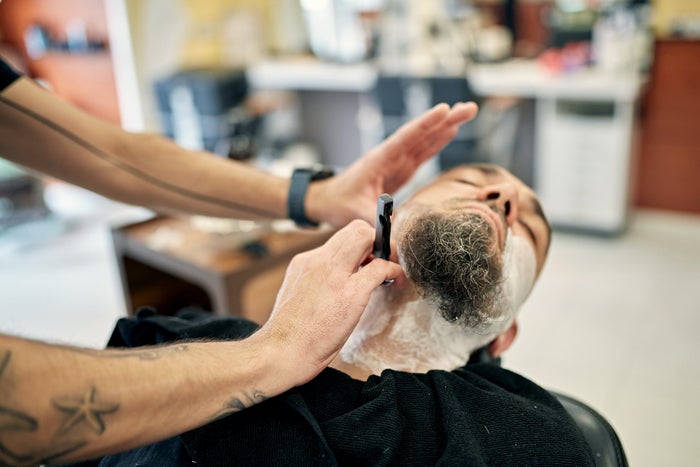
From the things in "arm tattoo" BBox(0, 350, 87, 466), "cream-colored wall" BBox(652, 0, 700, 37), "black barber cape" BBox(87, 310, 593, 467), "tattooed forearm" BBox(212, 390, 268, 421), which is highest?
"cream-colored wall" BBox(652, 0, 700, 37)

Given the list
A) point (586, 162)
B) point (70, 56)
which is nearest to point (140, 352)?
point (586, 162)

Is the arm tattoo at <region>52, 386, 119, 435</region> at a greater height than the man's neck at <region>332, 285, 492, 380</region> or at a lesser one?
greater

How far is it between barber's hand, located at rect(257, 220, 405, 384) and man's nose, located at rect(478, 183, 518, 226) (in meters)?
0.32

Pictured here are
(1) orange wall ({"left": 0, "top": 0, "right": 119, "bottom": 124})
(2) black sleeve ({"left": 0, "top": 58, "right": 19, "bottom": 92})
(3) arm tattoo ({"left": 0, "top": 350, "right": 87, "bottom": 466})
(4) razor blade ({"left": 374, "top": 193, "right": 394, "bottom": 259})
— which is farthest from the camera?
(1) orange wall ({"left": 0, "top": 0, "right": 119, "bottom": 124})

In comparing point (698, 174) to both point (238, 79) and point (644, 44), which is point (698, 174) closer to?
point (644, 44)

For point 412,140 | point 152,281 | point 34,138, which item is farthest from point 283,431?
point 152,281

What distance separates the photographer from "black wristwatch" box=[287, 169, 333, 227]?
132 centimetres

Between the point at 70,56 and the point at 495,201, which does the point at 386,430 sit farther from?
the point at 70,56

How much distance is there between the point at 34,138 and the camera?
1.21 m

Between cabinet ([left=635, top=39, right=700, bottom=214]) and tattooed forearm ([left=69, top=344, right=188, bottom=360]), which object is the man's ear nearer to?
tattooed forearm ([left=69, top=344, right=188, bottom=360])

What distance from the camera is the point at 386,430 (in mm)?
823

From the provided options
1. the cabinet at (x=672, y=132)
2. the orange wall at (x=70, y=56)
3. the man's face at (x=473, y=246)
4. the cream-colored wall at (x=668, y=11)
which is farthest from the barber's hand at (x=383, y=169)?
the orange wall at (x=70, y=56)

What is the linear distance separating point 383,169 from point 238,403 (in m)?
0.67

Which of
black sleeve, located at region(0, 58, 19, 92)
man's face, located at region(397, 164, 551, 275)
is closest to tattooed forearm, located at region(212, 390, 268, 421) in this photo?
man's face, located at region(397, 164, 551, 275)
